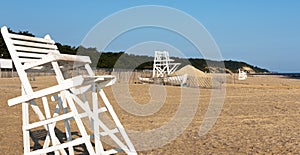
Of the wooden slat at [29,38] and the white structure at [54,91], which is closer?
the white structure at [54,91]

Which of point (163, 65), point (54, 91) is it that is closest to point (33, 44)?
point (54, 91)

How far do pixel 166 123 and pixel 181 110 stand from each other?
324 centimetres

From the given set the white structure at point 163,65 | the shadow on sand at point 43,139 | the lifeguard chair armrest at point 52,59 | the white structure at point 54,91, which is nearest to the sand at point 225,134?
the shadow on sand at point 43,139

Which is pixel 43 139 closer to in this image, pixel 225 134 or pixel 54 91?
pixel 54 91

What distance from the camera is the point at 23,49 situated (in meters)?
5.16

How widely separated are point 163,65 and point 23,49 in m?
35.7

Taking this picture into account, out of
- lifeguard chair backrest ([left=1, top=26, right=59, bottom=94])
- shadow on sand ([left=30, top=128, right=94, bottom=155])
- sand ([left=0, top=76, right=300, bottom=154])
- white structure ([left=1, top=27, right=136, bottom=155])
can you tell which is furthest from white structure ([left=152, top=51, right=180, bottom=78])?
white structure ([left=1, top=27, right=136, bottom=155])

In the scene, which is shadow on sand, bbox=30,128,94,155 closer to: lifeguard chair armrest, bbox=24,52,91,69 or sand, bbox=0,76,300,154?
sand, bbox=0,76,300,154

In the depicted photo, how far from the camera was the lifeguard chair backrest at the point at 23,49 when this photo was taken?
4867 millimetres

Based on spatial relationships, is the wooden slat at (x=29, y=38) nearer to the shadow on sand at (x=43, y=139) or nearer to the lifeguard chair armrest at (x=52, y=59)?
the lifeguard chair armrest at (x=52, y=59)

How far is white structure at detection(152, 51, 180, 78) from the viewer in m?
38.9

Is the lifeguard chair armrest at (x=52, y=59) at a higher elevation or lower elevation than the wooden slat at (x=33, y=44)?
lower

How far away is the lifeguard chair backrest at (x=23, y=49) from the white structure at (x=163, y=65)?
32.5 meters

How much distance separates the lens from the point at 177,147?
6754 millimetres
